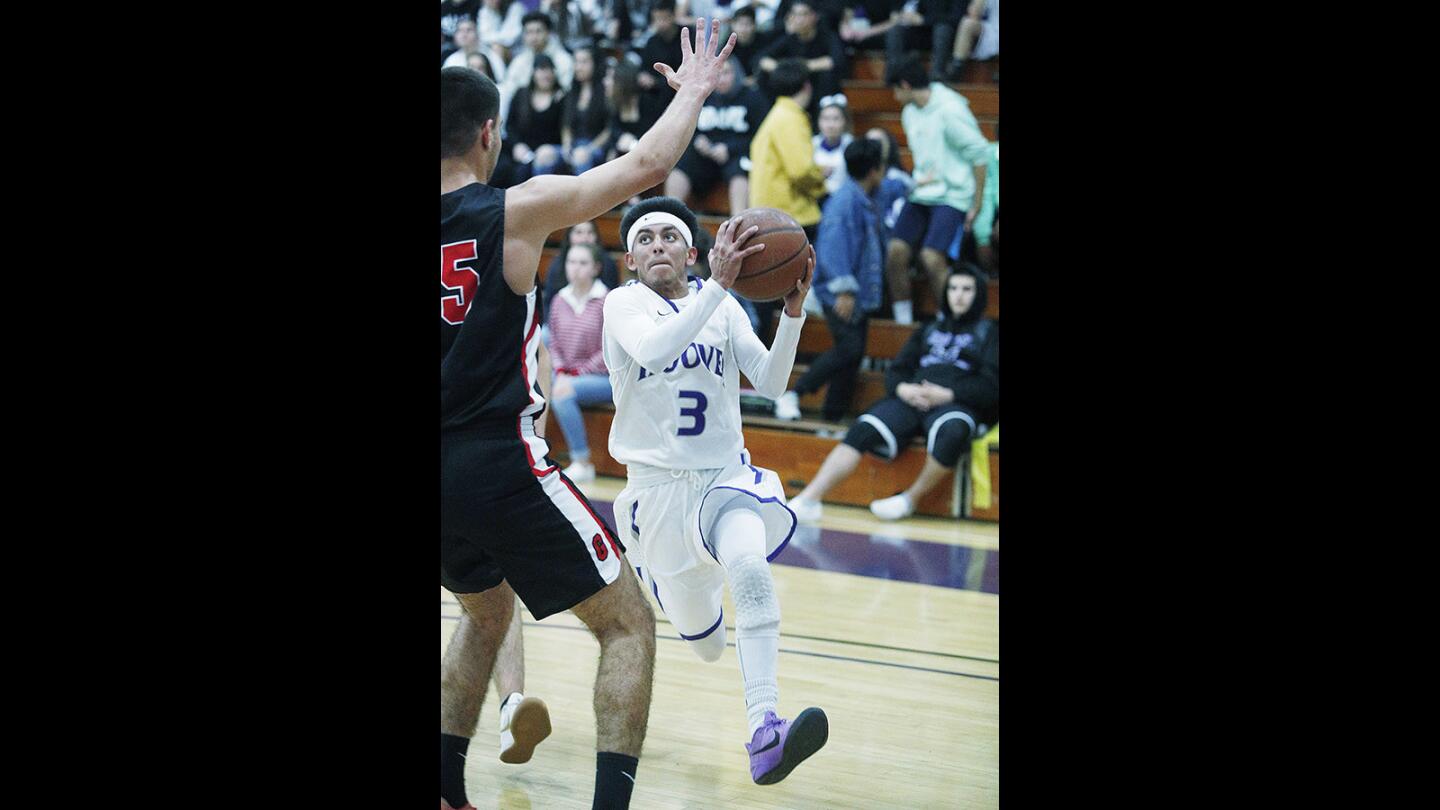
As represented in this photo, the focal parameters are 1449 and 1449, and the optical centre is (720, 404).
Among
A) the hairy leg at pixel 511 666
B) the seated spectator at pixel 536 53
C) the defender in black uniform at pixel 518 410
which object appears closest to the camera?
the defender in black uniform at pixel 518 410

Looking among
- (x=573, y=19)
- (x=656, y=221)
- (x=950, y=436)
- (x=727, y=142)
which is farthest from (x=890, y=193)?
(x=656, y=221)

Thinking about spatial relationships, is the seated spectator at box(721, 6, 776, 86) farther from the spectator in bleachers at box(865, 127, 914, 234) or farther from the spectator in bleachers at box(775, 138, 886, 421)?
the spectator in bleachers at box(775, 138, 886, 421)

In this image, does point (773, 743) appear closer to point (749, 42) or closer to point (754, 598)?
point (754, 598)

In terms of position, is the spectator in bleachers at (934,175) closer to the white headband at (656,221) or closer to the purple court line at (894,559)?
the purple court line at (894,559)

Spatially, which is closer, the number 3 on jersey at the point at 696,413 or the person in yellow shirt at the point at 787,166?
the number 3 on jersey at the point at 696,413

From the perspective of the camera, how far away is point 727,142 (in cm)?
1029

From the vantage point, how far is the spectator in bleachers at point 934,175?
9.30 meters

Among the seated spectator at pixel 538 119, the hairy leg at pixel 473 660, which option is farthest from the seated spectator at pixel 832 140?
the hairy leg at pixel 473 660

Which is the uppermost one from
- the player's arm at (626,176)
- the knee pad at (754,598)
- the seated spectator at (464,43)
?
the seated spectator at (464,43)

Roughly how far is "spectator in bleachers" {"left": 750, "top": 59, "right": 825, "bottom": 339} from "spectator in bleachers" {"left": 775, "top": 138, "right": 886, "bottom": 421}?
0.24m

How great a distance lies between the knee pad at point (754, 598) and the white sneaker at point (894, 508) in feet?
15.5

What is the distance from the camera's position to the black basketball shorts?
141 inches
